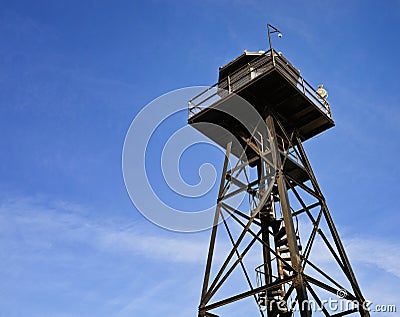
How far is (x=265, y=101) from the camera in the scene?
16.8 m

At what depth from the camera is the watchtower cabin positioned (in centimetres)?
1633

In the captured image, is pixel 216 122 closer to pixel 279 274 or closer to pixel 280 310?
pixel 279 274

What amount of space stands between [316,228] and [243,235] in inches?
104

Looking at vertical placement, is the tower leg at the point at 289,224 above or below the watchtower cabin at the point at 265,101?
below

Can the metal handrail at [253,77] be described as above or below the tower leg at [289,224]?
above

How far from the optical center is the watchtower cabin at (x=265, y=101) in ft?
53.6

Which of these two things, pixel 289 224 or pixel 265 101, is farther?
pixel 265 101

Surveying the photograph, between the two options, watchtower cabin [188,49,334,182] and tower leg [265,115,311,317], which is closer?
tower leg [265,115,311,317]

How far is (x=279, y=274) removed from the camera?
15172mm

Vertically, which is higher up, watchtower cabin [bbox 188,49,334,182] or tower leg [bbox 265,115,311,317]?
watchtower cabin [bbox 188,49,334,182]

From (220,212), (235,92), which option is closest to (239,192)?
(220,212)

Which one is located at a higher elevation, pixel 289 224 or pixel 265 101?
pixel 265 101

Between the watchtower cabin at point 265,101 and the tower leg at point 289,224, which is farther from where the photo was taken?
the watchtower cabin at point 265,101

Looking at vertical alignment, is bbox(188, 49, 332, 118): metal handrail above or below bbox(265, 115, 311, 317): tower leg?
above
